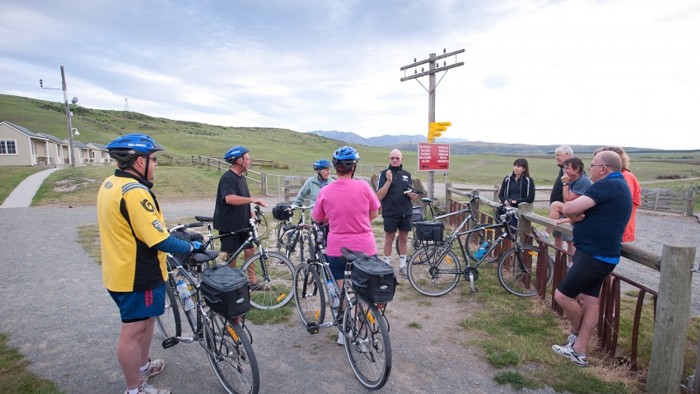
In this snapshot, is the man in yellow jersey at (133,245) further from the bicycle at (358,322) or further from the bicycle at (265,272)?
the bicycle at (265,272)

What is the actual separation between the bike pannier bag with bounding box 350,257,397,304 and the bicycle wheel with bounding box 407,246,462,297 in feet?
8.42

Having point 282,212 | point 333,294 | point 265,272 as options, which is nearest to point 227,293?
point 333,294

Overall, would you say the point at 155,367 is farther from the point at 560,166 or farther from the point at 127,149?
the point at 560,166

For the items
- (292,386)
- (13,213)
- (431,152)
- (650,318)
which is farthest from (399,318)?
(13,213)

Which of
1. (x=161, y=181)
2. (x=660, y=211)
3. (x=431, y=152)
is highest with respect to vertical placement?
(x=431, y=152)

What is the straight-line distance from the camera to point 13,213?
12875mm

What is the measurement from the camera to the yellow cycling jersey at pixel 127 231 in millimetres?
2604

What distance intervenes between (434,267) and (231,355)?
3.45 m

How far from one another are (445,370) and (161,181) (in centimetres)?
2015

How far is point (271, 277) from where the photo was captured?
201 inches

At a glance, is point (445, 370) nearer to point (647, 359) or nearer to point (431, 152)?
point (647, 359)

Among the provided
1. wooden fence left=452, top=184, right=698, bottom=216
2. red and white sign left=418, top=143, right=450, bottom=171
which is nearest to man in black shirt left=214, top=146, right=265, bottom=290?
red and white sign left=418, top=143, right=450, bottom=171

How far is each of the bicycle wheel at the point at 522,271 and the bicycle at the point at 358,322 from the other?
113 inches

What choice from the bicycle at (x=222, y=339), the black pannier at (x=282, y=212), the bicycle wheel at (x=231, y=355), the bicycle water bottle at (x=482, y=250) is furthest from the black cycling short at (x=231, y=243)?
the bicycle water bottle at (x=482, y=250)
